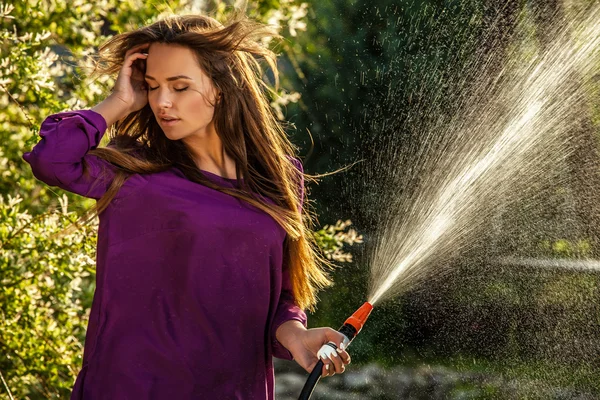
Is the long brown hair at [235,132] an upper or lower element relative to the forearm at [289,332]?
upper

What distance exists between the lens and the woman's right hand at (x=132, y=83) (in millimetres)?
2137

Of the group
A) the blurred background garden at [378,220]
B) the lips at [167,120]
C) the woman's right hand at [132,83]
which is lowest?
the blurred background garden at [378,220]

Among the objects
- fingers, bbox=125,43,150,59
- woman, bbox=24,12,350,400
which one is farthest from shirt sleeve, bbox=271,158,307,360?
fingers, bbox=125,43,150,59

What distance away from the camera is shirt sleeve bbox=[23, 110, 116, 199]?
1938 millimetres

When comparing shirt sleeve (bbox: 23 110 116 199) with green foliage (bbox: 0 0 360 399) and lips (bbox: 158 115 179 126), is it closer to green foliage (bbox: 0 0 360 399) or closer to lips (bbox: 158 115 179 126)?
lips (bbox: 158 115 179 126)

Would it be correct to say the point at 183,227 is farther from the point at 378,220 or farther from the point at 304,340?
the point at 378,220

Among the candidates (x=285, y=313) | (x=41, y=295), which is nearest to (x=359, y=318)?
(x=285, y=313)

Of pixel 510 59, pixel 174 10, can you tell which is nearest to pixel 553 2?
pixel 510 59

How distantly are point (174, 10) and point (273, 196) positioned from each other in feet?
4.74

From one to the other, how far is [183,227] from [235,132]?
349 mm

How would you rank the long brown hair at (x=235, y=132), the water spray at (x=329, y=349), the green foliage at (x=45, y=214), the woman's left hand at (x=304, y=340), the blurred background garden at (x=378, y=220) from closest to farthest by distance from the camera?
1. the water spray at (x=329, y=349)
2. the woman's left hand at (x=304, y=340)
3. the long brown hair at (x=235, y=132)
4. the green foliage at (x=45, y=214)
5. the blurred background garden at (x=378, y=220)

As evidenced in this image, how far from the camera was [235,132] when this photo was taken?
227cm

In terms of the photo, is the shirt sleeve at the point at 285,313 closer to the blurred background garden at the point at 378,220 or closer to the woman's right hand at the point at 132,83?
the woman's right hand at the point at 132,83

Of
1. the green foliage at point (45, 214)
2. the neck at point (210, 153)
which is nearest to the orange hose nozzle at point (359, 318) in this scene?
the neck at point (210, 153)
